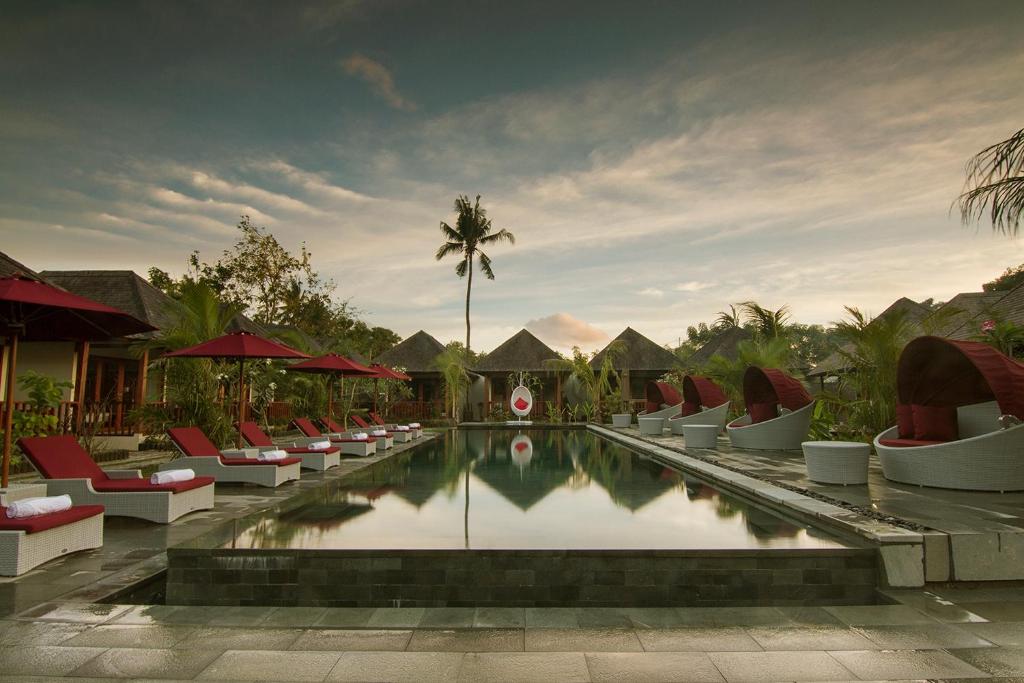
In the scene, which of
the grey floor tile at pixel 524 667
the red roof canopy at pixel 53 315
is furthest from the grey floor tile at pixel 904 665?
the red roof canopy at pixel 53 315

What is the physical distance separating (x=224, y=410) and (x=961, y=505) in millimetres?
10995

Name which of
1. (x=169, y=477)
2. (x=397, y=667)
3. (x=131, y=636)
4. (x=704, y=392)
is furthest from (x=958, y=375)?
(x=169, y=477)

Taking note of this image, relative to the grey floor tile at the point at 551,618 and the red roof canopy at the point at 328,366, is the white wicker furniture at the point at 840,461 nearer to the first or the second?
the grey floor tile at the point at 551,618

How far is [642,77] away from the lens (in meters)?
11.7

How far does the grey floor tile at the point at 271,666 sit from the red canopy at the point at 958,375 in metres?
6.52

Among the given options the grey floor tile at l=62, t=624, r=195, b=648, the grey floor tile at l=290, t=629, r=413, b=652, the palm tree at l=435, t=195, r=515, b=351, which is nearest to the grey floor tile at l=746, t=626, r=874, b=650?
the grey floor tile at l=290, t=629, r=413, b=652

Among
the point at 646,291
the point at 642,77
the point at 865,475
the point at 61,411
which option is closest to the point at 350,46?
the point at 642,77

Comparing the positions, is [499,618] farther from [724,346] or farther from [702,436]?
[724,346]

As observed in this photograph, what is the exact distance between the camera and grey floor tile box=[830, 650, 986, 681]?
2.37m

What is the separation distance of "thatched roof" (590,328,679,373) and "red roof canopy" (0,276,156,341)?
2028 centimetres

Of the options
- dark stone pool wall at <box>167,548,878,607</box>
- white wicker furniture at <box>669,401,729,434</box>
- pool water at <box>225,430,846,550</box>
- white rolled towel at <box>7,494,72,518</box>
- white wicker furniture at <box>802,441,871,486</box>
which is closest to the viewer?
dark stone pool wall at <box>167,548,878,607</box>

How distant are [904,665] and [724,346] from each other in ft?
82.8

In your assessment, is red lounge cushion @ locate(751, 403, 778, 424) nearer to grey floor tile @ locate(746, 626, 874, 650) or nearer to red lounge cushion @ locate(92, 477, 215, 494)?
grey floor tile @ locate(746, 626, 874, 650)

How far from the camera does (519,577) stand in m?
3.59
